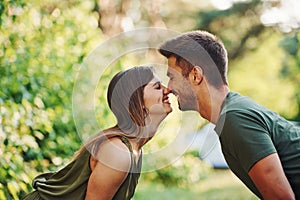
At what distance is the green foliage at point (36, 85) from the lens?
151 inches

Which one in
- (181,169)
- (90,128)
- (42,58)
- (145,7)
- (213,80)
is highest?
(213,80)

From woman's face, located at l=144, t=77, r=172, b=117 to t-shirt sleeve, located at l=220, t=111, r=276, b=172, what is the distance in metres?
0.40

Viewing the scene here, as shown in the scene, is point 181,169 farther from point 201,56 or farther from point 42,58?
point 201,56

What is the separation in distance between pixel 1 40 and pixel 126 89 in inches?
54.9

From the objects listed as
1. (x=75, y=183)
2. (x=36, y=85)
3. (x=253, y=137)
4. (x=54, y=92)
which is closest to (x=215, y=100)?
(x=253, y=137)

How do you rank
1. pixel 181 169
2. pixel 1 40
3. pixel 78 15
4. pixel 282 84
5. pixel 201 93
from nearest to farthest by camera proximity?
pixel 201 93, pixel 1 40, pixel 78 15, pixel 181 169, pixel 282 84

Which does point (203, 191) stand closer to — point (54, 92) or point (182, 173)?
point (182, 173)

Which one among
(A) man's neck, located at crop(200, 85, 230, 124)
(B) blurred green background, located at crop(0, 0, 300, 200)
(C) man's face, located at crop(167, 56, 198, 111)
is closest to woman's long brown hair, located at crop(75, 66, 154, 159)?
(C) man's face, located at crop(167, 56, 198, 111)

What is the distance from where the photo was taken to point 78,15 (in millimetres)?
5117

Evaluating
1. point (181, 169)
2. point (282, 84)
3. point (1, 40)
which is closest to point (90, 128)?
point (1, 40)

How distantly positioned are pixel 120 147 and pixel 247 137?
1.73ft

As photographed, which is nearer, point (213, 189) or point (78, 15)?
point (78, 15)

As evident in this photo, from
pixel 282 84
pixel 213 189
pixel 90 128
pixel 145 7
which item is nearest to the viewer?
pixel 90 128

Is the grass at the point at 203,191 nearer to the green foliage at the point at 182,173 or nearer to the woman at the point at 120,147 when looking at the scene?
the green foliage at the point at 182,173
